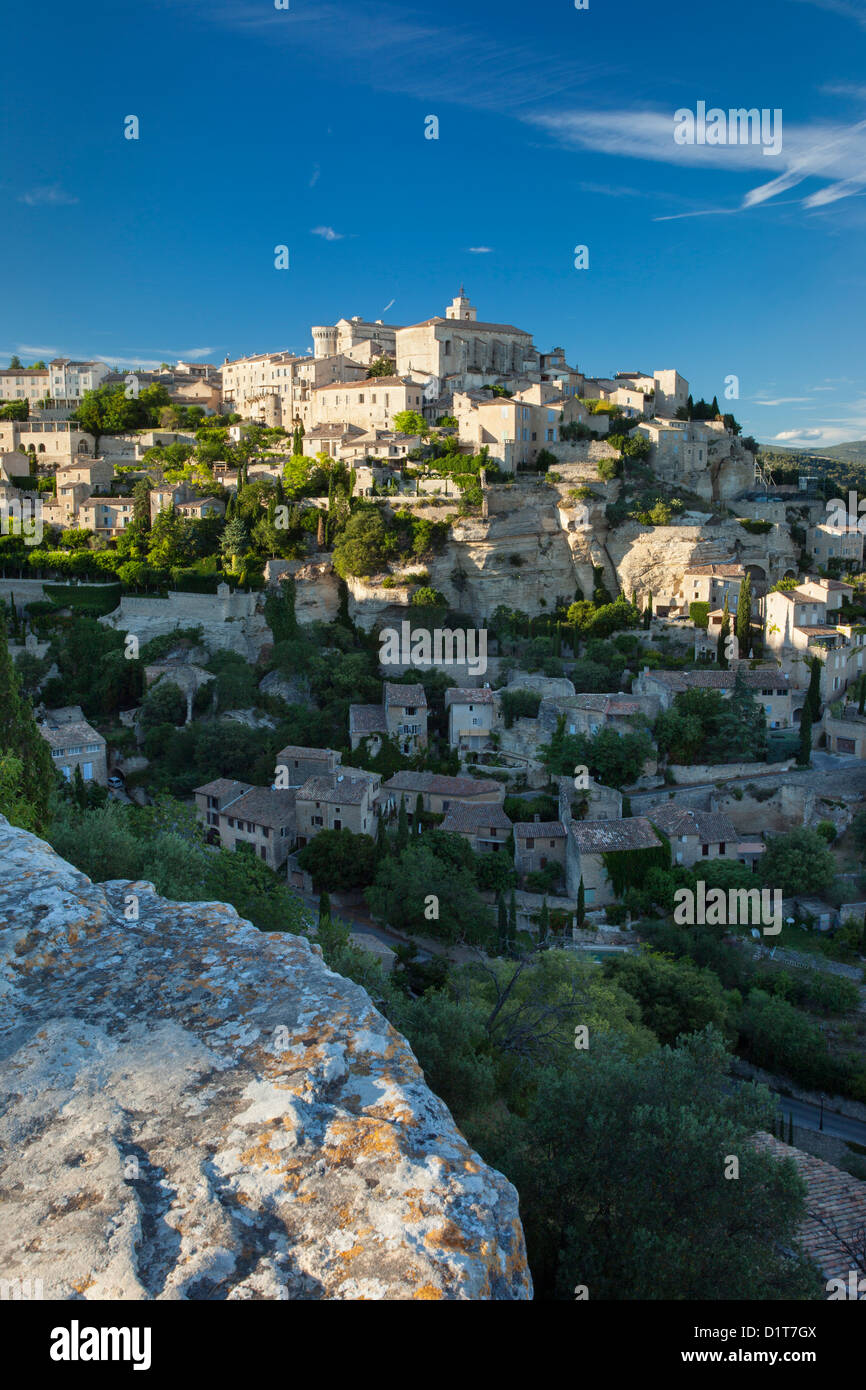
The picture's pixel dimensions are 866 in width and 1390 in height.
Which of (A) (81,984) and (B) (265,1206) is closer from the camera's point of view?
(B) (265,1206)

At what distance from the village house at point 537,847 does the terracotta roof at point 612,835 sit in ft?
3.12

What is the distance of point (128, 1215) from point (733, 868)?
92.6 ft

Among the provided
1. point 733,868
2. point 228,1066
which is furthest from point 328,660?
point 228,1066

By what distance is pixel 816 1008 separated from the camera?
24.3m

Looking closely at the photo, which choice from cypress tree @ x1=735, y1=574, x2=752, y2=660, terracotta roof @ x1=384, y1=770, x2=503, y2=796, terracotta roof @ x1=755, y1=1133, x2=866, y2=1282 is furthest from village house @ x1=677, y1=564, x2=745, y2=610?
terracotta roof @ x1=755, y1=1133, x2=866, y2=1282

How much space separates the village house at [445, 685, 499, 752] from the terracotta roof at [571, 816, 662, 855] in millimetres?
6325

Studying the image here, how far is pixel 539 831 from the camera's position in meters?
30.0

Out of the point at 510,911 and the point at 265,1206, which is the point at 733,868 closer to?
the point at 510,911

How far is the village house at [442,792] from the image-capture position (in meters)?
31.7

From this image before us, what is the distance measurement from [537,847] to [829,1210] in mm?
16409

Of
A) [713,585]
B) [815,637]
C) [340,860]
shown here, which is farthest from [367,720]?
[815,637]

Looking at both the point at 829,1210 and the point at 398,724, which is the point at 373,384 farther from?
the point at 829,1210
